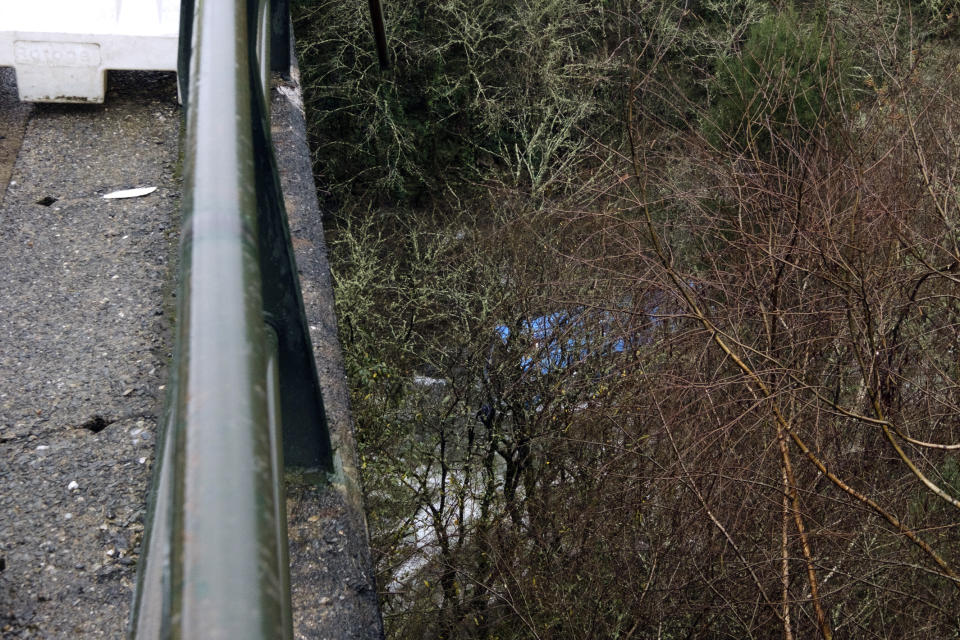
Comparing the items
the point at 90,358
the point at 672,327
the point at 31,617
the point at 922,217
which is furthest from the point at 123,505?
the point at 672,327

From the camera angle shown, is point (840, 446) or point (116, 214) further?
point (840, 446)

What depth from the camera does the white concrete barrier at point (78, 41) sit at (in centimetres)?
204

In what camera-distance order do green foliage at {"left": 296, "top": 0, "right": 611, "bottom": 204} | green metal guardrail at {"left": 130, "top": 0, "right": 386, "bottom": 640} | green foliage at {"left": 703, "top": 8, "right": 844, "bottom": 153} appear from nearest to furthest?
green metal guardrail at {"left": 130, "top": 0, "right": 386, "bottom": 640} → green foliage at {"left": 703, "top": 8, "right": 844, "bottom": 153} → green foliage at {"left": 296, "top": 0, "right": 611, "bottom": 204}

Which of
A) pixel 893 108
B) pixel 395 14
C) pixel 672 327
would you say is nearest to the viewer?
pixel 893 108

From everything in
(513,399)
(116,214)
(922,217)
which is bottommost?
(513,399)

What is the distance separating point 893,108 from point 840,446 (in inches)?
71.1

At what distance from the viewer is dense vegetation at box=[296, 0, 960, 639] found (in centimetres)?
385

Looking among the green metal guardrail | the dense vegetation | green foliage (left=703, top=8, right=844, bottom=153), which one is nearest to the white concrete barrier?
the green metal guardrail

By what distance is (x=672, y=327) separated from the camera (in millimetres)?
6082

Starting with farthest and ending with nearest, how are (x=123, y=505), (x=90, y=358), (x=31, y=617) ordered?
(x=90, y=358)
(x=123, y=505)
(x=31, y=617)

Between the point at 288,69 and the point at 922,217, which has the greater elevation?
the point at 288,69

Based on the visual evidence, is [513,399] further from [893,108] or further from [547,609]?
[893,108]

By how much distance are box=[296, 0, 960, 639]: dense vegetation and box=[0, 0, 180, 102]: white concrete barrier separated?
69.6 inches

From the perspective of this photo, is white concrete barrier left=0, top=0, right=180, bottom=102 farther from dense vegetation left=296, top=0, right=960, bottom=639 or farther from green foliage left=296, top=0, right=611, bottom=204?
green foliage left=296, top=0, right=611, bottom=204
